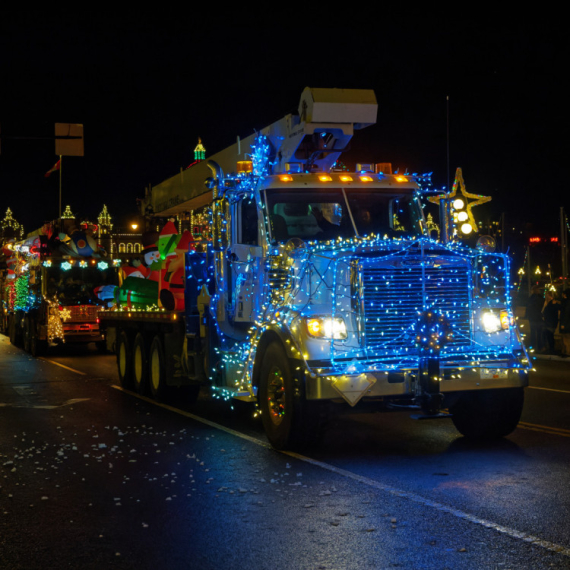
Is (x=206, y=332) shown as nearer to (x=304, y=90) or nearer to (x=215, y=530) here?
(x=304, y=90)

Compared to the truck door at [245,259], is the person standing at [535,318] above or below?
below

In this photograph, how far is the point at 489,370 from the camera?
880cm

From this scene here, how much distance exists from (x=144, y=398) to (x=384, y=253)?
A: 22.4 feet

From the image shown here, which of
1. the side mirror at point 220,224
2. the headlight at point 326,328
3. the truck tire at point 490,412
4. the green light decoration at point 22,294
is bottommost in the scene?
the truck tire at point 490,412

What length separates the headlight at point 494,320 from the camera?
356 inches

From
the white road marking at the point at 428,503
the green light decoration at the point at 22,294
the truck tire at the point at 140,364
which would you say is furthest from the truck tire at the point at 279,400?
the green light decoration at the point at 22,294

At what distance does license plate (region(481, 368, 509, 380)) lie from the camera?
28.8 feet

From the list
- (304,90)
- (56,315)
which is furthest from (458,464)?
(56,315)

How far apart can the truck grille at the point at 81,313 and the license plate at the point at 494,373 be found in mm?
17771

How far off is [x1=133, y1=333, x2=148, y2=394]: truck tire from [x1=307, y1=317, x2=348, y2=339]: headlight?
6526 millimetres

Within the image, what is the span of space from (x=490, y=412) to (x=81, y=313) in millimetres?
17565

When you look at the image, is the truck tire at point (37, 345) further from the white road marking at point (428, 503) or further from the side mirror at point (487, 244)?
the side mirror at point (487, 244)

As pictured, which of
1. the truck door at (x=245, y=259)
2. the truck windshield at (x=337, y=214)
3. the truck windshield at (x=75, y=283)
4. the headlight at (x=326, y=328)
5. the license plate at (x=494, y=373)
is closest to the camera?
the headlight at (x=326, y=328)

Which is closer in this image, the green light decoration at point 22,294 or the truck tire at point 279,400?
the truck tire at point 279,400
